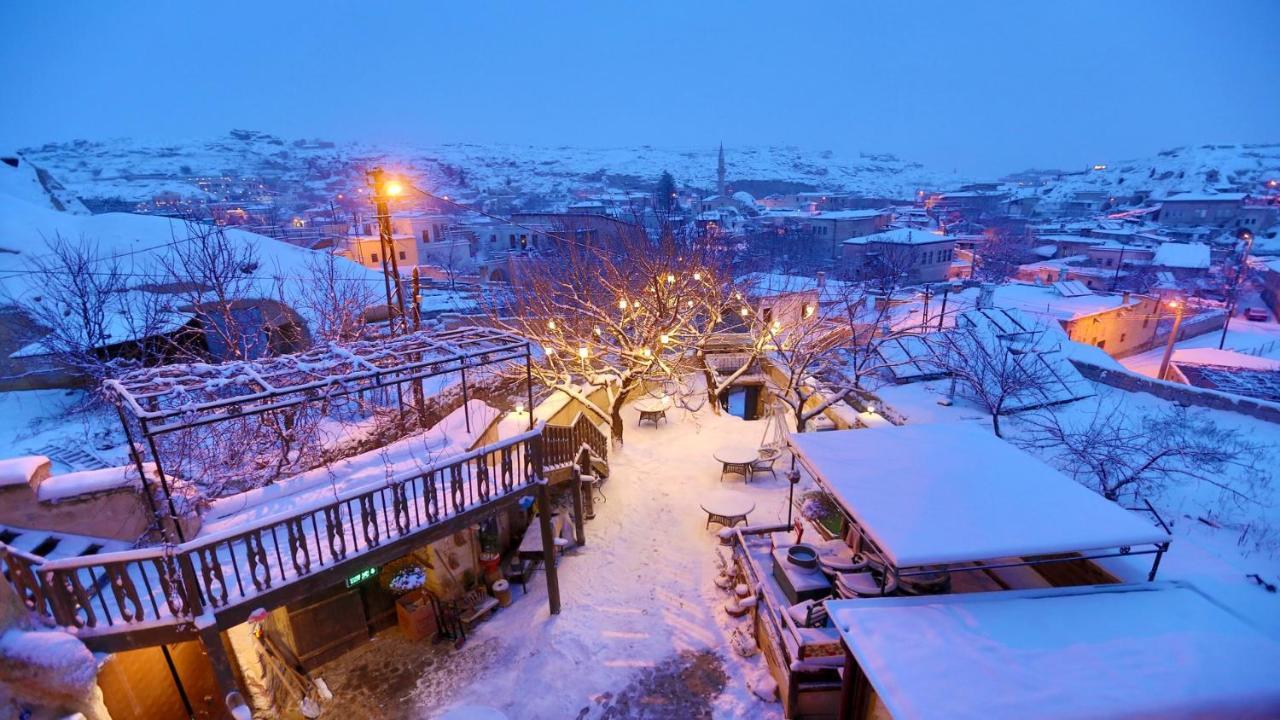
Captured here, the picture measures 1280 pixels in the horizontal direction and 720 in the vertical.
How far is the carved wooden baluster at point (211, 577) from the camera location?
5.98 metres

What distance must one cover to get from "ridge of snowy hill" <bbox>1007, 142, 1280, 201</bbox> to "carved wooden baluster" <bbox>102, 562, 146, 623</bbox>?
115173 millimetres

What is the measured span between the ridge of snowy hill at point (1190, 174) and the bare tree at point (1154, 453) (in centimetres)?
9246

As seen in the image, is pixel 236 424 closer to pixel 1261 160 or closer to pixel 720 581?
pixel 720 581

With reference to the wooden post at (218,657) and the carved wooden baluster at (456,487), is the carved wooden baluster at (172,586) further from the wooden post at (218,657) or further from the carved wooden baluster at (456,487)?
the carved wooden baluster at (456,487)

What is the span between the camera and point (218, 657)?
20.2ft

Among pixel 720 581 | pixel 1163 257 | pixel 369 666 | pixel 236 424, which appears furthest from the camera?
pixel 1163 257

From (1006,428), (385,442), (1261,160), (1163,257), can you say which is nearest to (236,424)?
(385,442)

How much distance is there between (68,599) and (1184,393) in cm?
2875

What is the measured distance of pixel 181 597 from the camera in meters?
5.99

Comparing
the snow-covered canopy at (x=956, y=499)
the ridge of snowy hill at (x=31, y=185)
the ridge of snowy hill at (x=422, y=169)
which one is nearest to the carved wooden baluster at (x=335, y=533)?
the snow-covered canopy at (x=956, y=499)

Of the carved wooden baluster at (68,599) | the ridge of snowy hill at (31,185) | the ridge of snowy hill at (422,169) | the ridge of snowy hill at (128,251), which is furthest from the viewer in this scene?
the ridge of snowy hill at (422,169)

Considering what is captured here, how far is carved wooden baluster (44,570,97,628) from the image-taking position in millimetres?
5504

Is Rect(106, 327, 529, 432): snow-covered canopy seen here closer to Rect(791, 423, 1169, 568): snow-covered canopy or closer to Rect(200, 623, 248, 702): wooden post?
Rect(200, 623, 248, 702): wooden post

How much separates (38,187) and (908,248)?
2274 inches
